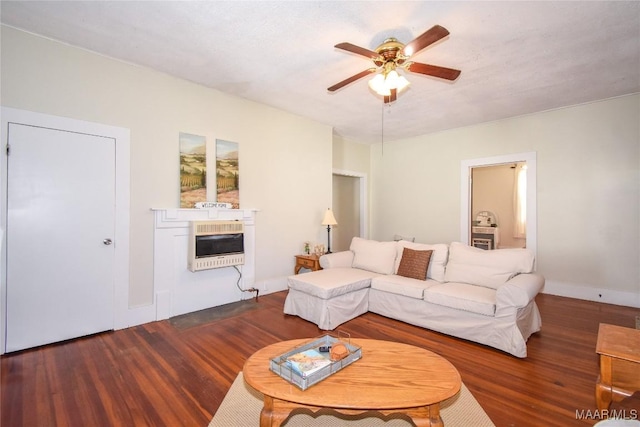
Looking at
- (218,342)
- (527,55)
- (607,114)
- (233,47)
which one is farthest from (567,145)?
(218,342)

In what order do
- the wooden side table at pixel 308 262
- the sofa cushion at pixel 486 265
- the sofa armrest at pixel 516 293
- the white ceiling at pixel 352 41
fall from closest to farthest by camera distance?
the white ceiling at pixel 352 41
the sofa armrest at pixel 516 293
the sofa cushion at pixel 486 265
the wooden side table at pixel 308 262

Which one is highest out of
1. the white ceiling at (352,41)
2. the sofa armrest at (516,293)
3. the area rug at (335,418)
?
the white ceiling at (352,41)

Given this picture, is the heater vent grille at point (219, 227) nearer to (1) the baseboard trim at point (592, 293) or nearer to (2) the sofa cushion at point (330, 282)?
(2) the sofa cushion at point (330, 282)

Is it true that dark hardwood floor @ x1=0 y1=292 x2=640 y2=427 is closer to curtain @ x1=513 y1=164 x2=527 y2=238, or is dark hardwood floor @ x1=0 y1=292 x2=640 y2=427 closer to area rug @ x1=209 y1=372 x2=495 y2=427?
area rug @ x1=209 y1=372 x2=495 y2=427

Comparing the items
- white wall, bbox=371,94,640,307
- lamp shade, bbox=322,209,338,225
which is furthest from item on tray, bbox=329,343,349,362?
white wall, bbox=371,94,640,307

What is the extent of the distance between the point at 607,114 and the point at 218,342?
5.62 m

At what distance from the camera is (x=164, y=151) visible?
3.37 m

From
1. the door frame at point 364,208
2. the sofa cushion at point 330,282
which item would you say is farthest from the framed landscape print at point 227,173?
the door frame at point 364,208

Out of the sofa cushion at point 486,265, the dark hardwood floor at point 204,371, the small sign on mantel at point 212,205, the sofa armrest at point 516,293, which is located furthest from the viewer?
the small sign on mantel at point 212,205

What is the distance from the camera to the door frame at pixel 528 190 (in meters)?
4.47

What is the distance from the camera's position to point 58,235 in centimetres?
272

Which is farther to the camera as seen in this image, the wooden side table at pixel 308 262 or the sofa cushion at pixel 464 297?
the wooden side table at pixel 308 262

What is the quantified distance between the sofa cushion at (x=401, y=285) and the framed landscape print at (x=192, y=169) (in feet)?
7.87

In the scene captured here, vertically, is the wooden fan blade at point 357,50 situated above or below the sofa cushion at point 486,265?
above
